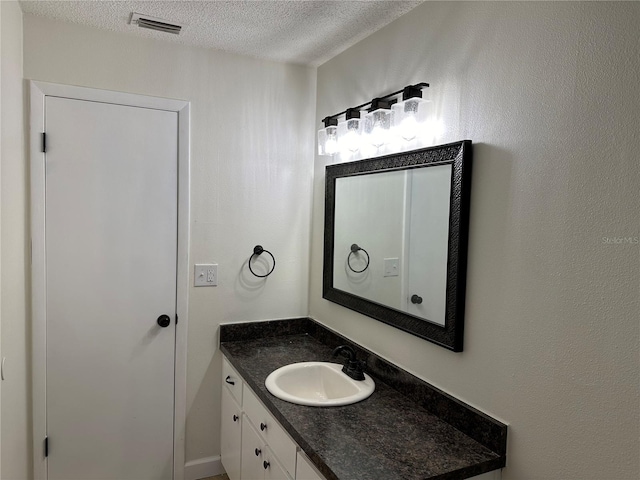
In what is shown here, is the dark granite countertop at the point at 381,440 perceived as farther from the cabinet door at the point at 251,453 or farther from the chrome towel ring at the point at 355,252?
the chrome towel ring at the point at 355,252

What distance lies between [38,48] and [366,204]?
167 cm

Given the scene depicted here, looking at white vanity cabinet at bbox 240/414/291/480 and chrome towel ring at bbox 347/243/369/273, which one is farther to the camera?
chrome towel ring at bbox 347/243/369/273

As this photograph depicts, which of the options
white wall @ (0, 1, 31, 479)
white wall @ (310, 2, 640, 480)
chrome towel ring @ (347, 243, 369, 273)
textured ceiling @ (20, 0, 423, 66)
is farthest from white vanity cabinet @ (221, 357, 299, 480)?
textured ceiling @ (20, 0, 423, 66)

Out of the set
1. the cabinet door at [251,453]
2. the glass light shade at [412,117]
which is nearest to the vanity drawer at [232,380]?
the cabinet door at [251,453]

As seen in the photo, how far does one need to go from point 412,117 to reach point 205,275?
1384 mm

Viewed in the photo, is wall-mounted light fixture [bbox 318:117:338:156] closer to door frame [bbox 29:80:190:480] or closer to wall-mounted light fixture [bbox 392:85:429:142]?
wall-mounted light fixture [bbox 392:85:429:142]

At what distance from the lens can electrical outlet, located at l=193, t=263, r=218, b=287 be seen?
2.53 metres

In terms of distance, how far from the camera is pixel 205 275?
2.55 metres

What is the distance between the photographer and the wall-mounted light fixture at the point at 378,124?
6.02ft

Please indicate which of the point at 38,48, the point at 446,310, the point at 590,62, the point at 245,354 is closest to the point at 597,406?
the point at 446,310

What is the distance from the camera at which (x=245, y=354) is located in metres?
2.42

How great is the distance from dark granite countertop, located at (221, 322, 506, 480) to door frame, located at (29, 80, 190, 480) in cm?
67

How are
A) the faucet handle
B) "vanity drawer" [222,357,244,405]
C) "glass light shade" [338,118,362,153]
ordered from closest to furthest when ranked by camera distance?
the faucet handle
"glass light shade" [338,118,362,153]
"vanity drawer" [222,357,244,405]

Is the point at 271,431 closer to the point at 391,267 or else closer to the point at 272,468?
the point at 272,468
